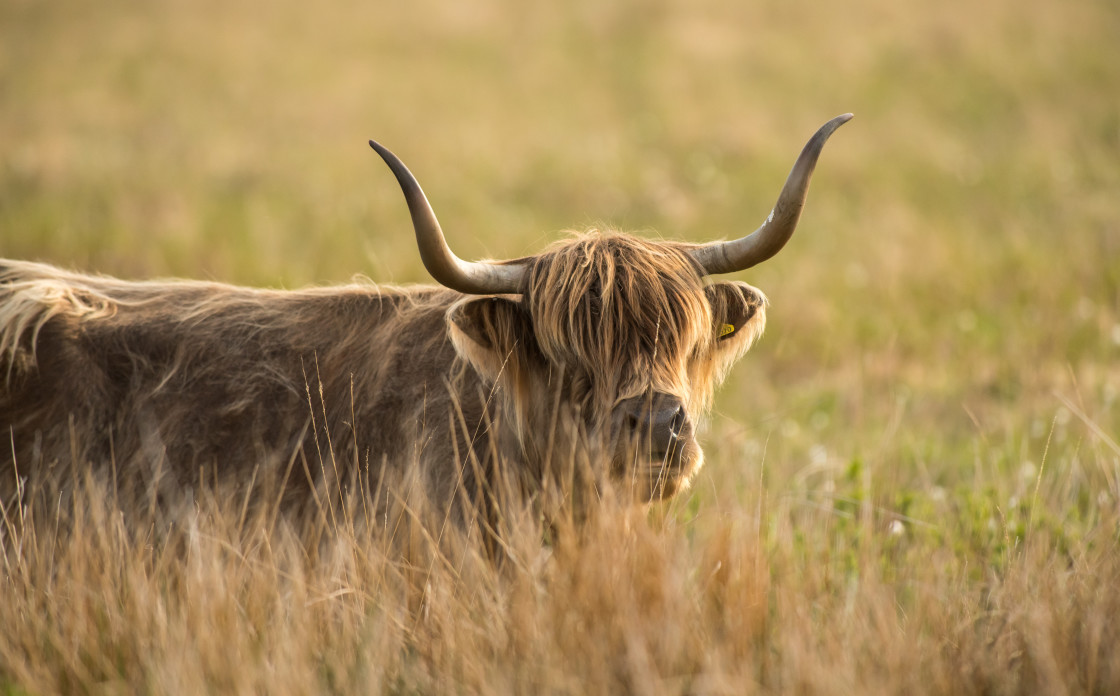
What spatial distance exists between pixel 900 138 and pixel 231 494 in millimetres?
13543

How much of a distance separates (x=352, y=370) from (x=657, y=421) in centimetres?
147

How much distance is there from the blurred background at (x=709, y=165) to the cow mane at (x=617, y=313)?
16.5 inches

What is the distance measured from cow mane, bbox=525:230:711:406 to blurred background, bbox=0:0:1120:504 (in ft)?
1.37

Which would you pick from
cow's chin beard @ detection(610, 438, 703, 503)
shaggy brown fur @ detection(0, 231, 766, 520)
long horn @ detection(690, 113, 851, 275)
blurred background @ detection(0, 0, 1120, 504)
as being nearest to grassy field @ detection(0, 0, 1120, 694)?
blurred background @ detection(0, 0, 1120, 504)

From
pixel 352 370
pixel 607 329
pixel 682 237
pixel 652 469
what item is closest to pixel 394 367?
pixel 352 370

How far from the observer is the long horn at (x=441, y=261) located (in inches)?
117

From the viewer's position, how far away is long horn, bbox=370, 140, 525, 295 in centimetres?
298

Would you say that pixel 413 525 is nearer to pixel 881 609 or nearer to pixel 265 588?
pixel 265 588

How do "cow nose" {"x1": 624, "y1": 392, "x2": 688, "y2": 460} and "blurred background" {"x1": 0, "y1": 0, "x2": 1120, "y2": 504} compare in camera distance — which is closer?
"cow nose" {"x1": 624, "y1": 392, "x2": 688, "y2": 460}

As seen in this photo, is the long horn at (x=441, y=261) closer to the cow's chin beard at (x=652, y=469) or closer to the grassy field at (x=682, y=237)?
the cow's chin beard at (x=652, y=469)

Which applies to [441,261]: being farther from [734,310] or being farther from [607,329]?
[734,310]

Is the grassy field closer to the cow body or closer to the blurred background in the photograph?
the blurred background

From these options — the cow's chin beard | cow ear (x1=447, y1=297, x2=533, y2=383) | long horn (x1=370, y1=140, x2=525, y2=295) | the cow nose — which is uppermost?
long horn (x1=370, y1=140, x2=525, y2=295)

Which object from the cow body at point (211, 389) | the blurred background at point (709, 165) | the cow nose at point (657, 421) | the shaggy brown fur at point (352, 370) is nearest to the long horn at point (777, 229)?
→ the shaggy brown fur at point (352, 370)
